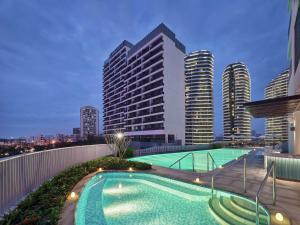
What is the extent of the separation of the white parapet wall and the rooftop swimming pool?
1.73 meters

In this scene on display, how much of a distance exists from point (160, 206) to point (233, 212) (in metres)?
2.42

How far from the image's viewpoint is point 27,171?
21.9 feet

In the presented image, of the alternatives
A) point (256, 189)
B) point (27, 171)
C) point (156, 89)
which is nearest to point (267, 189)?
point (256, 189)

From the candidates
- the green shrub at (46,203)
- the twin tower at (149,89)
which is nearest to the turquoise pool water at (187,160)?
the green shrub at (46,203)

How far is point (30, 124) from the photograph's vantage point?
18825cm

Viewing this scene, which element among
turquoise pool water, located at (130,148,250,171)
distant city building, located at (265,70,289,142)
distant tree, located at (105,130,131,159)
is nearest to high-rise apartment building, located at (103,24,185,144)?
turquoise pool water, located at (130,148,250,171)

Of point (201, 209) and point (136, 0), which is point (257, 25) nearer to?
point (136, 0)

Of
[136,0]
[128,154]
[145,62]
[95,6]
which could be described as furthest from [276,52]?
[128,154]

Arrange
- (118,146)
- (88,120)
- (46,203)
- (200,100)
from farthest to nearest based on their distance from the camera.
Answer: (88,120) < (200,100) < (118,146) < (46,203)

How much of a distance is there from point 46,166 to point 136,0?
6286 inches

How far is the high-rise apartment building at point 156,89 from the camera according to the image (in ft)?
161

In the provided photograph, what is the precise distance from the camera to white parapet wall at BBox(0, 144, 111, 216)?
17.2 ft

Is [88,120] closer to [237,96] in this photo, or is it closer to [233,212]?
[237,96]

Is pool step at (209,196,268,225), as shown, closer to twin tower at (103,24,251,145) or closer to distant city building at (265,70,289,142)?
twin tower at (103,24,251,145)
